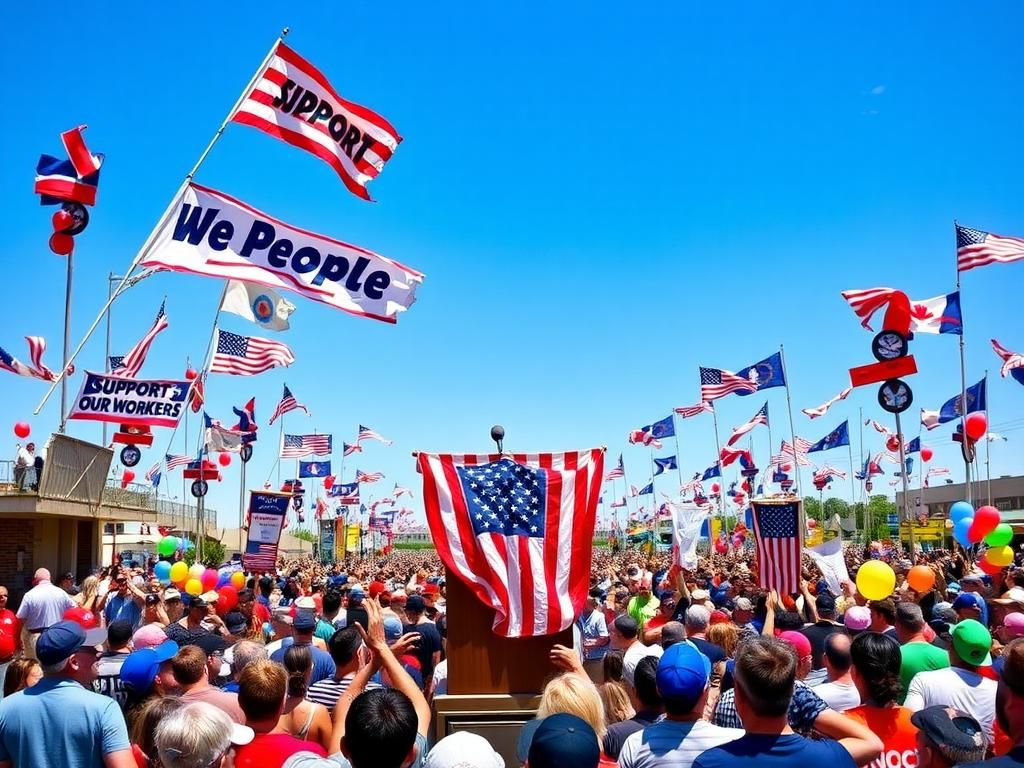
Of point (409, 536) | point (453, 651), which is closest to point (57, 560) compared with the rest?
point (453, 651)

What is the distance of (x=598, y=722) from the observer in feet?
13.4

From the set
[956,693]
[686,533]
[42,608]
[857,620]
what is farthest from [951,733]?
[42,608]

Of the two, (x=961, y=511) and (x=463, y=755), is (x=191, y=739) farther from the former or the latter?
(x=961, y=511)

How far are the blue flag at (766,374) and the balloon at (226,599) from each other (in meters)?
18.2

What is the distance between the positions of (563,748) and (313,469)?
37753 mm

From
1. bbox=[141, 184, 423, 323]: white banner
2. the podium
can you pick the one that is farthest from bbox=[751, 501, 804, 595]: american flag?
the podium

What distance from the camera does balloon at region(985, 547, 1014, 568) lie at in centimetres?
1310

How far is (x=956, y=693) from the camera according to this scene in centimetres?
520

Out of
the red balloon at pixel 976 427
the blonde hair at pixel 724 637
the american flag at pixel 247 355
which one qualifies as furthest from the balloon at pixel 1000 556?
the american flag at pixel 247 355

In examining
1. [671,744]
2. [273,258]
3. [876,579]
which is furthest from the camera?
[876,579]

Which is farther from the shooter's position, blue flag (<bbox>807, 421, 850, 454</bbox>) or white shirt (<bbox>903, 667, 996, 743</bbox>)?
blue flag (<bbox>807, 421, 850, 454</bbox>)

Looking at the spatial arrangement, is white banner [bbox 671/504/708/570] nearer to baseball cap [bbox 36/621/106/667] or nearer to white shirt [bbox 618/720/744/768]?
white shirt [bbox 618/720/744/768]

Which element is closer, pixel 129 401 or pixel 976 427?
pixel 129 401

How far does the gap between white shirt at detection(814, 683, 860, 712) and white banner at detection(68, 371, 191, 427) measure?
13.6m
